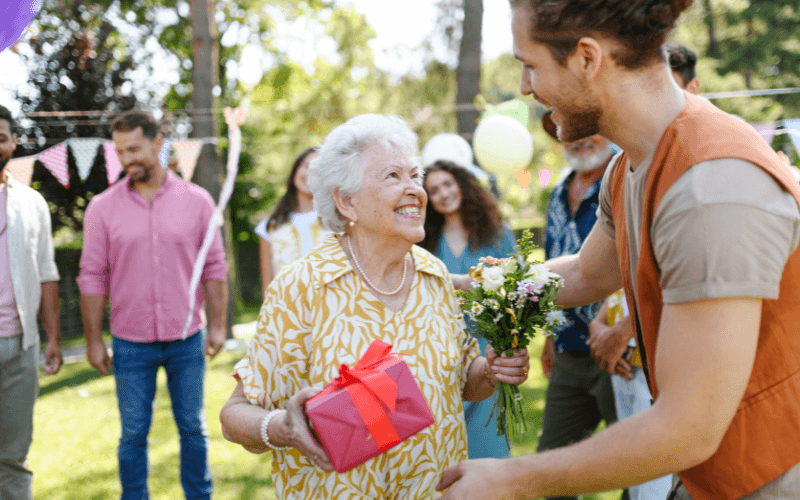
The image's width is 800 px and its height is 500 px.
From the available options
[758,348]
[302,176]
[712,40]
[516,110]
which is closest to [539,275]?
[758,348]

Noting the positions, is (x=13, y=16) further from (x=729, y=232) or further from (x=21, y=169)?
(x=21, y=169)

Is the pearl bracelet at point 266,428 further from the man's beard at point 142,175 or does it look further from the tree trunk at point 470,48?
the tree trunk at point 470,48

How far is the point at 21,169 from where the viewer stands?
4.86 metres

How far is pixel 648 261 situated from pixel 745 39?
25898 millimetres

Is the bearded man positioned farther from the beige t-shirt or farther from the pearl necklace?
the pearl necklace

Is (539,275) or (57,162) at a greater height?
(57,162)

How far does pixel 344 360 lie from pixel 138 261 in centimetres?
272

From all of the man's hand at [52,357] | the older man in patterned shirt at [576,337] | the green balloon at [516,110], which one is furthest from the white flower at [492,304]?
the green balloon at [516,110]

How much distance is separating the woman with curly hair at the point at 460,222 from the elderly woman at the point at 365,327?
68.7 inches

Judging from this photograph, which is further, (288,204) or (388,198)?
(288,204)

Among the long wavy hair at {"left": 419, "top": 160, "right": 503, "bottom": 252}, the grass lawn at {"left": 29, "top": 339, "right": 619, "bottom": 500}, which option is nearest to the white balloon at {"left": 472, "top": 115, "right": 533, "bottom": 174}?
the grass lawn at {"left": 29, "top": 339, "right": 619, "bottom": 500}

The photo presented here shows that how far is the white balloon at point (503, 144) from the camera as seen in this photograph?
287 inches

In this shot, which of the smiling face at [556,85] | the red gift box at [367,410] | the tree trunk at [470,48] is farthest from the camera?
the tree trunk at [470,48]

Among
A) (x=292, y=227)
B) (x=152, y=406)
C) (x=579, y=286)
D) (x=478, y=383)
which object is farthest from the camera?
(x=292, y=227)
